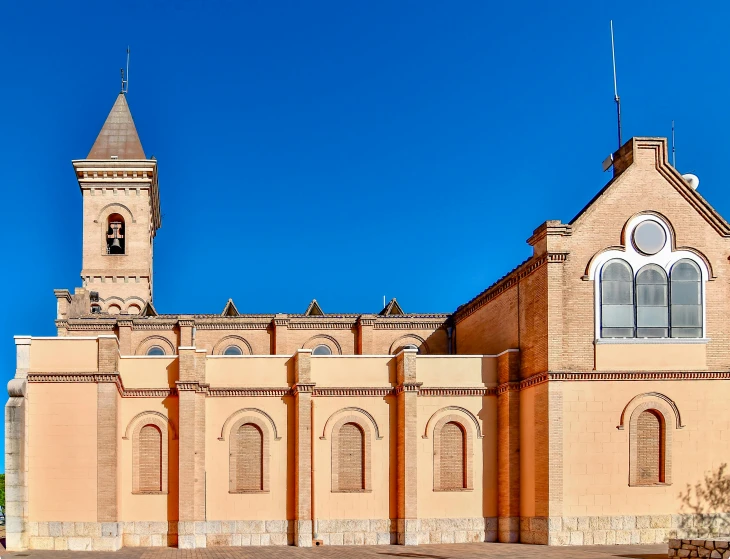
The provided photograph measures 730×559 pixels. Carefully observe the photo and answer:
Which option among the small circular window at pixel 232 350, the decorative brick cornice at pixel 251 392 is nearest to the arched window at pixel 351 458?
the decorative brick cornice at pixel 251 392

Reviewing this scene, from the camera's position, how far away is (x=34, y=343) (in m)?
31.8

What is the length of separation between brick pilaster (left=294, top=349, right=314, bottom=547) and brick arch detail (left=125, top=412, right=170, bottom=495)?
4.67 m

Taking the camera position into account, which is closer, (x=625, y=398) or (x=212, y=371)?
(x=625, y=398)

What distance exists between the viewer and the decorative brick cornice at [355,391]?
33.9m

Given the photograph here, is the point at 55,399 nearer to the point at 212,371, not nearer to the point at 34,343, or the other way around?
the point at 34,343

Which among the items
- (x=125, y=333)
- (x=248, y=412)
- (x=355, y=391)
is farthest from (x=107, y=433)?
(x=125, y=333)

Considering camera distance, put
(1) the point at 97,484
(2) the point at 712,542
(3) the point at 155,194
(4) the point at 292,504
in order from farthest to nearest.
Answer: (3) the point at 155,194 → (4) the point at 292,504 → (1) the point at 97,484 → (2) the point at 712,542

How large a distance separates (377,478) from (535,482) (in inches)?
229

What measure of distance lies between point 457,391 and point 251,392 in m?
7.60

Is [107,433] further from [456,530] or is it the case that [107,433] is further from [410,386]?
[456,530]

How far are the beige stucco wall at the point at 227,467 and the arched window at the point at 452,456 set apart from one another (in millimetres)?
5574

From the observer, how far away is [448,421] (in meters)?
33.9

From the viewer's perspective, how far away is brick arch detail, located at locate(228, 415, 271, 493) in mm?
33438

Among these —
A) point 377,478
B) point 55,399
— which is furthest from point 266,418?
point 55,399
